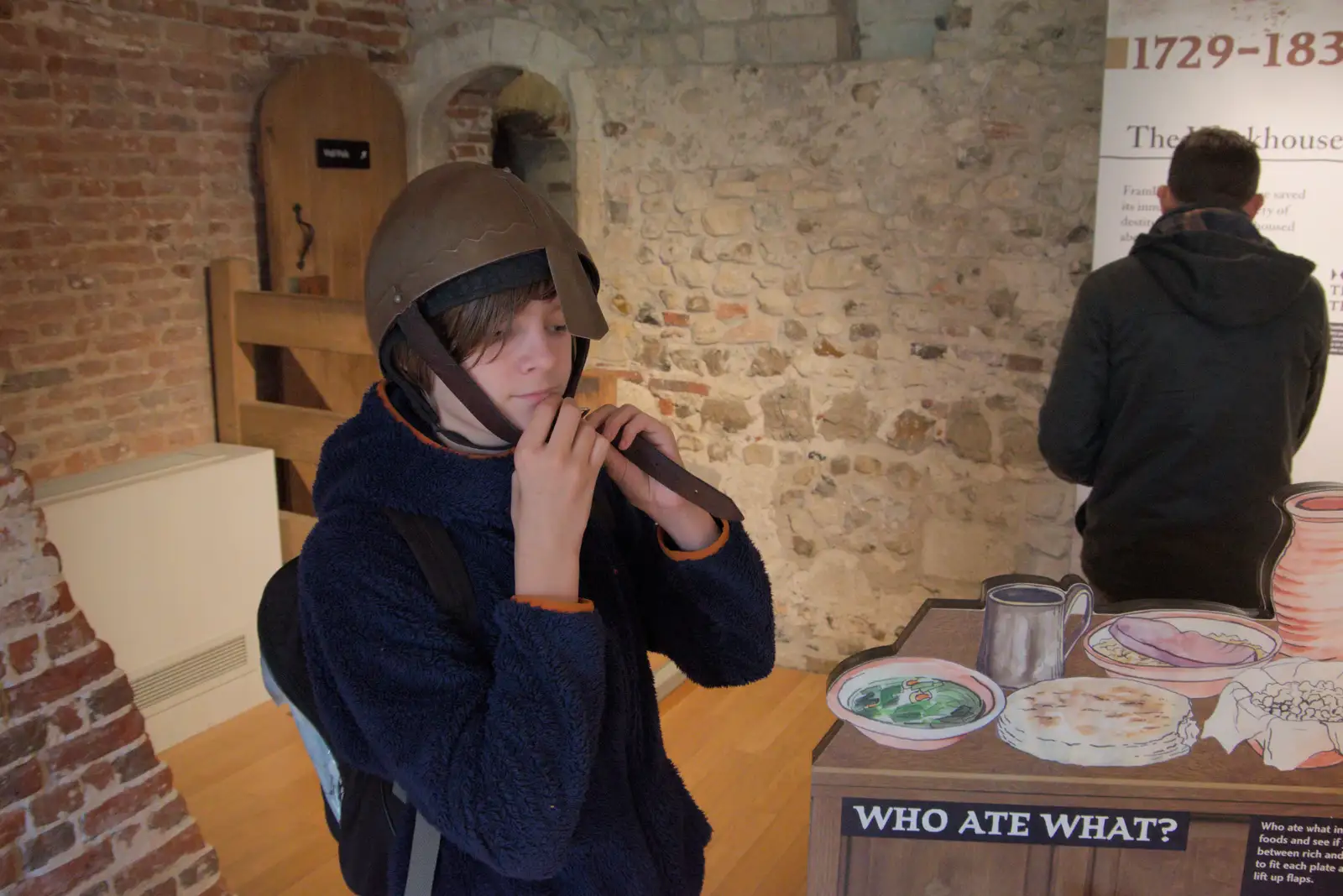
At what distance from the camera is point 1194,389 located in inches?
86.0

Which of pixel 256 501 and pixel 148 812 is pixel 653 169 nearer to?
pixel 256 501

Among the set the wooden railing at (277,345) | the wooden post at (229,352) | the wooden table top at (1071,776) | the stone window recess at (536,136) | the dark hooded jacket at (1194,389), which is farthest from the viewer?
the stone window recess at (536,136)

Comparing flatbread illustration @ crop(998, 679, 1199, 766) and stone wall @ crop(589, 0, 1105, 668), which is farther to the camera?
stone wall @ crop(589, 0, 1105, 668)

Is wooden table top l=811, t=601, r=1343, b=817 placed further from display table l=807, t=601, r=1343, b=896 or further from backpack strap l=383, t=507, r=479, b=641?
backpack strap l=383, t=507, r=479, b=641

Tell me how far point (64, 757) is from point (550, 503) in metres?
1.57

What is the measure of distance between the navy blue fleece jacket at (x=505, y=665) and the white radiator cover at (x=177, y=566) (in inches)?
90.3

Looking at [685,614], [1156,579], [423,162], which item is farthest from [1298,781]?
[423,162]

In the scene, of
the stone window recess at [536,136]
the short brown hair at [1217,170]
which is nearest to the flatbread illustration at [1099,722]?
the short brown hair at [1217,170]

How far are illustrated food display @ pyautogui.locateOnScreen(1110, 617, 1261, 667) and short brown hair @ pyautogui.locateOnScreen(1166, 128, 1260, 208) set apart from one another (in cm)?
117

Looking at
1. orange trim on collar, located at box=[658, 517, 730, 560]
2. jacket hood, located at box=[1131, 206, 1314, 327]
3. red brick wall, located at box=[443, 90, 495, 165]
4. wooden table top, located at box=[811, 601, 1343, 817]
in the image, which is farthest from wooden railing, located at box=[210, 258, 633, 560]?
wooden table top, located at box=[811, 601, 1343, 817]

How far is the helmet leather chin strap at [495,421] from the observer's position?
1203 mm

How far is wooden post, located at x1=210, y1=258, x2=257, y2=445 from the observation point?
3844 mm

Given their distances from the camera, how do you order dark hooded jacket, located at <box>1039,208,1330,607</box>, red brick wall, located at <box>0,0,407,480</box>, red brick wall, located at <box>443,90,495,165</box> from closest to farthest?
dark hooded jacket, located at <box>1039,208,1330,607</box> < red brick wall, located at <box>0,0,407,480</box> < red brick wall, located at <box>443,90,495,165</box>

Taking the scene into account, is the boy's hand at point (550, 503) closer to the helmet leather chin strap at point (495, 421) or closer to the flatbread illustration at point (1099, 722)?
the helmet leather chin strap at point (495, 421)
